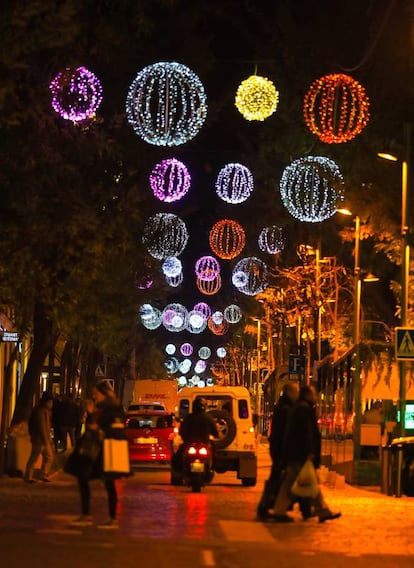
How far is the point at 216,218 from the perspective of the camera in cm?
7200

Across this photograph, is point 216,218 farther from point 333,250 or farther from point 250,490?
point 250,490

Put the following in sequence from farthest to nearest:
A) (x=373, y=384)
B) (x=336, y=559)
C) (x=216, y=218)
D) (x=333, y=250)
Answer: (x=216, y=218) → (x=333, y=250) → (x=373, y=384) → (x=336, y=559)

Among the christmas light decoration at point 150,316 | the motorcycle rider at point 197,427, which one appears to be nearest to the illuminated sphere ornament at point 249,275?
the christmas light decoration at point 150,316

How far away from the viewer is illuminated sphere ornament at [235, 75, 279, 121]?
24.8m

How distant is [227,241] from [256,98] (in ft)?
49.4

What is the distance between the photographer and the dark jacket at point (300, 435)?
17.7 meters

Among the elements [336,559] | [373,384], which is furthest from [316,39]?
[336,559]

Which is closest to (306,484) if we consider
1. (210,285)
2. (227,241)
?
(227,241)

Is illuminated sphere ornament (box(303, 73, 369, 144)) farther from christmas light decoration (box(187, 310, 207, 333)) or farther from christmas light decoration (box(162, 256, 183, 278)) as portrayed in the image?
christmas light decoration (box(187, 310, 207, 333))

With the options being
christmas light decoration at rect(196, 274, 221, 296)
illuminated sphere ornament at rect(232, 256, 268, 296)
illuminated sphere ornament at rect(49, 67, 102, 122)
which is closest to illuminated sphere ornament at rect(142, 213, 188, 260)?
illuminated sphere ornament at rect(49, 67, 102, 122)

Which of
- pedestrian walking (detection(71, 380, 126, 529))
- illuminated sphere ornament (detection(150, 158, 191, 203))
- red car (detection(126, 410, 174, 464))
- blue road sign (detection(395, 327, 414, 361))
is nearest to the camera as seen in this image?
pedestrian walking (detection(71, 380, 126, 529))

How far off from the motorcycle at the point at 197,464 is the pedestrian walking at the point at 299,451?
7.12 meters

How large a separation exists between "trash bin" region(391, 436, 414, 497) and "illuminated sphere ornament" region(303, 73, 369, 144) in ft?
21.4

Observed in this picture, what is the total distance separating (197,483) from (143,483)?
156 inches
